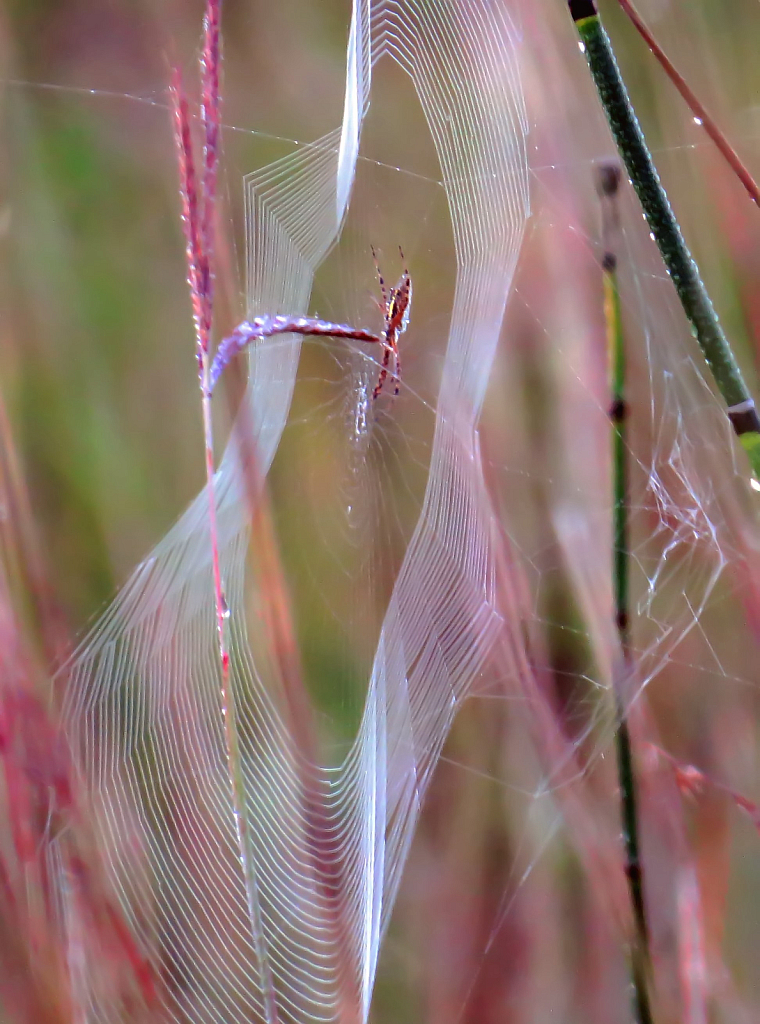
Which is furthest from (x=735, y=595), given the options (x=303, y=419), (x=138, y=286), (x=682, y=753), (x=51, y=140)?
(x=51, y=140)

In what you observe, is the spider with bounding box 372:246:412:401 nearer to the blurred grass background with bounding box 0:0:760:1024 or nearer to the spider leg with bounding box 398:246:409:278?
the spider leg with bounding box 398:246:409:278

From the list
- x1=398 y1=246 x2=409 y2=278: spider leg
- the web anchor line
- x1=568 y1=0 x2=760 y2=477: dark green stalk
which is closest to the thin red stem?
x1=568 y1=0 x2=760 y2=477: dark green stalk

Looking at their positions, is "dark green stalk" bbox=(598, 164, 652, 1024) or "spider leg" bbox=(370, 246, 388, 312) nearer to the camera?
"dark green stalk" bbox=(598, 164, 652, 1024)

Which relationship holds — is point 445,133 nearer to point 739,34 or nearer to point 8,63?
point 739,34

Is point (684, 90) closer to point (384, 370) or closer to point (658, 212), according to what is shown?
point (658, 212)

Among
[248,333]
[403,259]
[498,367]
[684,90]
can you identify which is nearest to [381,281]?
[403,259]

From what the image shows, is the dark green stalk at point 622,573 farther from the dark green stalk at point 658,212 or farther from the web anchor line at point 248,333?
the web anchor line at point 248,333
